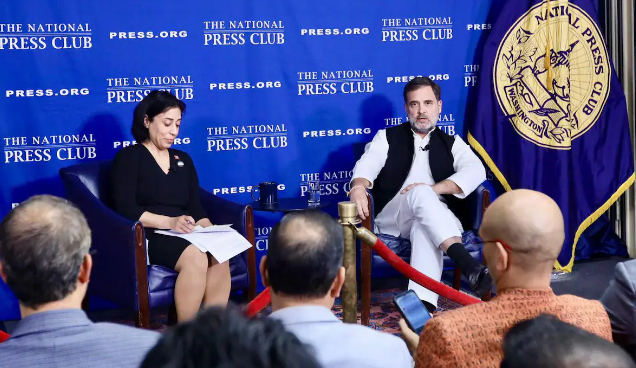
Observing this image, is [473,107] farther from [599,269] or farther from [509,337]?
[509,337]

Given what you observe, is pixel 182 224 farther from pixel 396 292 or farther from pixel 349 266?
pixel 396 292

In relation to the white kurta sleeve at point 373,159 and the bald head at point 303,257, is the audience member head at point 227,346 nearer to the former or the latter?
the bald head at point 303,257

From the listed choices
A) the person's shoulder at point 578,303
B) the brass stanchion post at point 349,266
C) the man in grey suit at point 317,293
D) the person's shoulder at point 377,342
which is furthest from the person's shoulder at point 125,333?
the brass stanchion post at point 349,266

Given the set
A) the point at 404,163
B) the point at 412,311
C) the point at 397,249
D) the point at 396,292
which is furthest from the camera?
the point at 396,292

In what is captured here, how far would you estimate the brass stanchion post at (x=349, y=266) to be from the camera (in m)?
3.19

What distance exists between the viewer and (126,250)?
3.57 meters

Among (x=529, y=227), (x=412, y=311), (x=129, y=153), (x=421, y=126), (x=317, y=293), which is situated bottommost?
(x=412, y=311)

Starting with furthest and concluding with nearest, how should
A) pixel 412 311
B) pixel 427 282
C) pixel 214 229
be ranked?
pixel 214 229 < pixel 427 282 < pixel 412 311

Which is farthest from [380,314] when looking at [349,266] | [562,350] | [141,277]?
[562,350]

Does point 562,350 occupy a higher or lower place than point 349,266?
higher

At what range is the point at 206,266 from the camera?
12.2 feet

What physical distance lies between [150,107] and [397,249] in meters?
1.56

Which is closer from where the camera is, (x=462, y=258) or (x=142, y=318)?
(x=142, y=318)

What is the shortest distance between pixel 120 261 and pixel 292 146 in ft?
5.17
